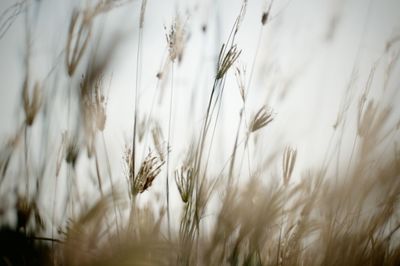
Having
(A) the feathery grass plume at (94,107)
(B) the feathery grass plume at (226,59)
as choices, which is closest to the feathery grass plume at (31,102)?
(A) the feathery grass plume at (94,107)

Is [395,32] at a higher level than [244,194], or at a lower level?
higher

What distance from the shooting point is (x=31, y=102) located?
1.95 feet

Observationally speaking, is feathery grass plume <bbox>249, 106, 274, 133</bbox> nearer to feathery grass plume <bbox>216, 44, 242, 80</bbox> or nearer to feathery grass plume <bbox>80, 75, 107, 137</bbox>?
feathery grass plume <bbox>216, 44, 242, 80</bbox>

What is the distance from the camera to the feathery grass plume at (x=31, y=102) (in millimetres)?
587

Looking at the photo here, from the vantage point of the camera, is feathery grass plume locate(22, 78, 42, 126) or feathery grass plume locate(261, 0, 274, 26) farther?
feathery grass plume locate(261, 0, 274, 26)

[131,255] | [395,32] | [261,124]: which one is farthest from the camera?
[395,32]

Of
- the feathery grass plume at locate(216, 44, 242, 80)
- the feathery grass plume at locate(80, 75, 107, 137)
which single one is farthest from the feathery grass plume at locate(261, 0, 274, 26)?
the feathery grass plume at locate(80, 75, 107, 137)

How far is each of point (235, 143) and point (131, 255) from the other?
357 millimetres

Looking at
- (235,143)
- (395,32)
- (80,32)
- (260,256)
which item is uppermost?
(395,32)

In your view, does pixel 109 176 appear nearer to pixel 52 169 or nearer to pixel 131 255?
pixel 52 169

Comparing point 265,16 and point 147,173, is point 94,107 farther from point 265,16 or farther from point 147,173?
point 265,16

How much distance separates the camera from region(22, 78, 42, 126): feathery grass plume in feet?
1.93

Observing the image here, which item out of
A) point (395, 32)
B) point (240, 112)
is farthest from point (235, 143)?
point (395, 32)

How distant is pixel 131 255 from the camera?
417mm
